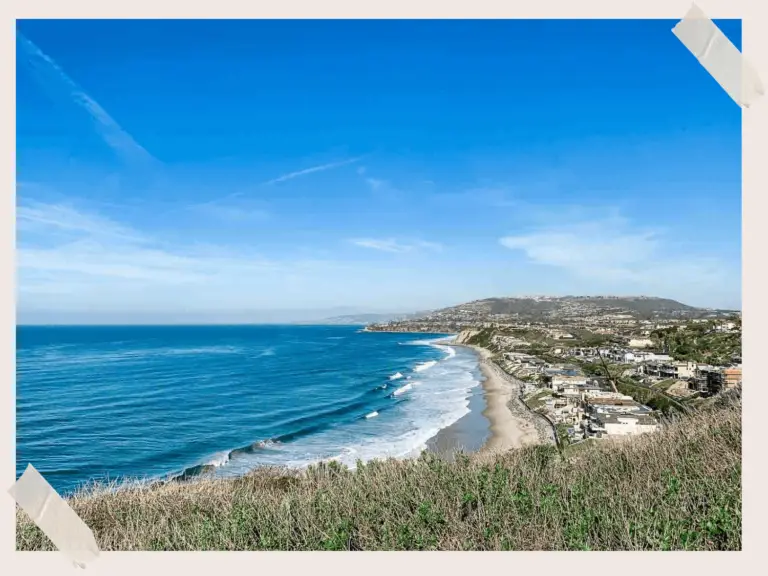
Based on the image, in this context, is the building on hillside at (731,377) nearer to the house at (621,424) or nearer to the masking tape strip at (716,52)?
the house at (621,424)

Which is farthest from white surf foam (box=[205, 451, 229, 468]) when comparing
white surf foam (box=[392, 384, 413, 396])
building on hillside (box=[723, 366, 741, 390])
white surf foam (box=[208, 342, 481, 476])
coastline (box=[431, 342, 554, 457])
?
building on hillside (box=[723, 366, 741, 390])

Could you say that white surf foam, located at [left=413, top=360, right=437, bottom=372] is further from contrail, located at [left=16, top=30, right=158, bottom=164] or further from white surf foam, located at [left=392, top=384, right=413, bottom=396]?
contrail, located at [left=16, top=30, right=158, bottom=164]

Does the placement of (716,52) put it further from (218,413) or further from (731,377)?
(218,413)

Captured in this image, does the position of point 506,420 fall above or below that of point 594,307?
below

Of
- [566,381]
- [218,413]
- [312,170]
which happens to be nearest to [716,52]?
[312,170]

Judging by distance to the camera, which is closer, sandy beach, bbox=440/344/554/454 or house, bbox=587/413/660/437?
house, bbox=587/413/660/437
